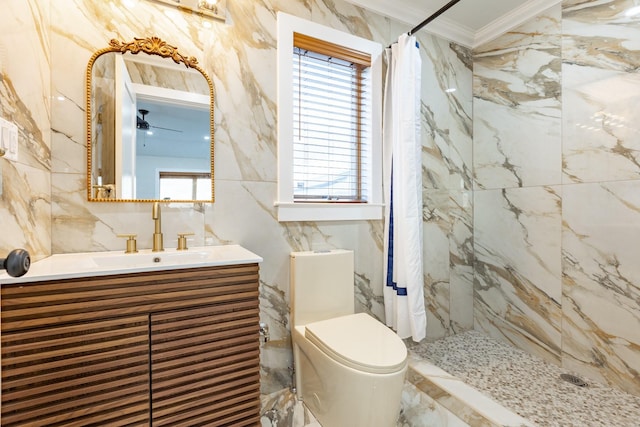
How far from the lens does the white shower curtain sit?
1.81 m

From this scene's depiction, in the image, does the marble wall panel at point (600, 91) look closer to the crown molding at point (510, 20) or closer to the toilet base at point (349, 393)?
the crown molding at point (510, 20)

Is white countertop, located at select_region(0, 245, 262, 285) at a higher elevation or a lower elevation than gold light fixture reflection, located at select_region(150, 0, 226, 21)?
lower

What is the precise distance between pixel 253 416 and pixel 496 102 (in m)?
2.60

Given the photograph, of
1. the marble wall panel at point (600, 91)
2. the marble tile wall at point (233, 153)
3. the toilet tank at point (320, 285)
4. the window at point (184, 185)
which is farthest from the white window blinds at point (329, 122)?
the marble wall panel at point (600, 91)

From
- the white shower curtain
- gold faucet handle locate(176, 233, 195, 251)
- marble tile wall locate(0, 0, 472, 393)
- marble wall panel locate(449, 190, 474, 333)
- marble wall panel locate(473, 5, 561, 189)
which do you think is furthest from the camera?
marble wall panel locate(449, 190, 474, 333)

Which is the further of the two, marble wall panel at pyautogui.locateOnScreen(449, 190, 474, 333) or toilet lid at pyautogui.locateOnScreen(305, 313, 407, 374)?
marble wall panel at pyautogui.locateOnScreen(449, 190, 474, 333)

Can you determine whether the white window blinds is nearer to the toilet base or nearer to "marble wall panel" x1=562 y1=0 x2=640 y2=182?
the toilet base

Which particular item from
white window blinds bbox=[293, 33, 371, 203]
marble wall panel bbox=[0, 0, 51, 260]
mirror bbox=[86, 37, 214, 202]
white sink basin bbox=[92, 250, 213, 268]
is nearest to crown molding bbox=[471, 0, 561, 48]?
white window blinds bbox=[293, 33, 371, 203]

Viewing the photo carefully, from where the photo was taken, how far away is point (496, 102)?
230cm

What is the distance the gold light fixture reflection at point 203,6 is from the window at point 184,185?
32.6 inches

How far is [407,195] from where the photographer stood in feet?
5.95

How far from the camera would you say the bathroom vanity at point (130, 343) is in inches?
33.9

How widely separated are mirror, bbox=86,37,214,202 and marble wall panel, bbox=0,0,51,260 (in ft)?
0.51

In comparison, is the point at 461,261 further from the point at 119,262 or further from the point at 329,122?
the point at 119,262
